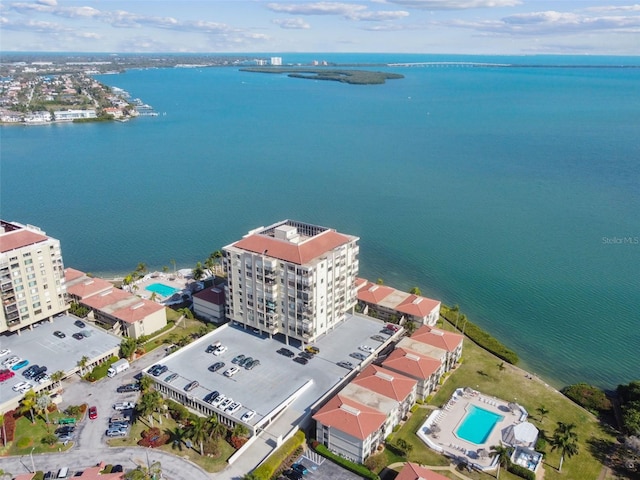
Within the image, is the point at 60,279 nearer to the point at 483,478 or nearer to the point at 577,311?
the point at 483,478

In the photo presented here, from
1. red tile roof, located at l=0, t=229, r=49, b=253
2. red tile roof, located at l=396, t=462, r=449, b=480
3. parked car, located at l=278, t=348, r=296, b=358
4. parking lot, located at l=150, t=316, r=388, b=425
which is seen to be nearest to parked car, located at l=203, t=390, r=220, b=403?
parking lot, located at l=150, t=316, r=388, b=425

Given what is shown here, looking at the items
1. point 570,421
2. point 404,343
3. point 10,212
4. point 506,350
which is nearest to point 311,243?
point 404,343

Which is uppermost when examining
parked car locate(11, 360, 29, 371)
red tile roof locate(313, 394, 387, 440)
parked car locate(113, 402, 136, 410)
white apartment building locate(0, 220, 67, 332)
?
white apartment building locate(0, 220, 67, 332)

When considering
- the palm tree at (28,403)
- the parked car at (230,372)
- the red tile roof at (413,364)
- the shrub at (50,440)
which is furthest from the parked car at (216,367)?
the red tile roof at (413,364)

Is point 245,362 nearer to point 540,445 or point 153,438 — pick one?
point 153,438

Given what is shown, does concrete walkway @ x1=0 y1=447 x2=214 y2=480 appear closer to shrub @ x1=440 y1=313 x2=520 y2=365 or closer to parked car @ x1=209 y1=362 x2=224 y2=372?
parked car @ x1=209 y1=362 x2=224 y2=372

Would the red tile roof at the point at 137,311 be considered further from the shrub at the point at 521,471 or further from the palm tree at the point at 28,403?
the shrub at the point at 521,471

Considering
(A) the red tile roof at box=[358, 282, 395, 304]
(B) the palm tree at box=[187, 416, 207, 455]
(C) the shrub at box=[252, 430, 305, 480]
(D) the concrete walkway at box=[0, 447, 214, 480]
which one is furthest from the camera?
(A) the red tile roof at box=[358, 282, 395, 304]
